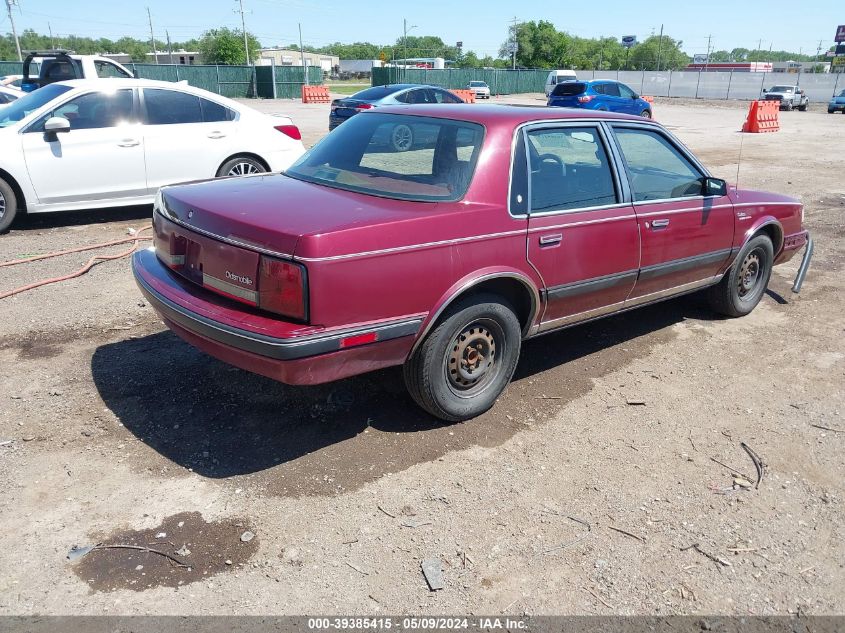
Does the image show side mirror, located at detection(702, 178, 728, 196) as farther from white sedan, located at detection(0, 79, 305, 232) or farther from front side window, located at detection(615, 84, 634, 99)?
front side window, located at detection(615, 84, 634, 99)

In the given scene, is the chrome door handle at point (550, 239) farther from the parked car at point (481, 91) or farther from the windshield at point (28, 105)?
the parked car at point (481, 91)

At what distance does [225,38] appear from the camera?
3410 inches

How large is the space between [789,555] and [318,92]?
40665 millimetres

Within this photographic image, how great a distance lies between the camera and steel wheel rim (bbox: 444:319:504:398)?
3789 mm

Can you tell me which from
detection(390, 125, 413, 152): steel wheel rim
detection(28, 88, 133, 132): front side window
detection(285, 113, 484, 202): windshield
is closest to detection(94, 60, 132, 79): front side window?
detection(28, 88, 133, 132): front side window

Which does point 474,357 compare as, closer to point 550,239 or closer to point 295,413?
point 550,239

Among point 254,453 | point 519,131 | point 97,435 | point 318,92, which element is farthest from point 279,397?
point 318,92

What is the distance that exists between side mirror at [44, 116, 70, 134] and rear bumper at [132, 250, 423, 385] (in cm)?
485

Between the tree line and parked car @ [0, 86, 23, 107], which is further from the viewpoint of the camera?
the tree line

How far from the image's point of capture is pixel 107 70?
14094 millimetres

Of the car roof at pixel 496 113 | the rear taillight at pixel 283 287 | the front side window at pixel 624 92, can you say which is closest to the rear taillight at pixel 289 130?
the car roof at pixel 496 113

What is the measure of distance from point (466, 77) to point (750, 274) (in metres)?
51.7

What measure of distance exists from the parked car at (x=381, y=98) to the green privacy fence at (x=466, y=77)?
2979 cm

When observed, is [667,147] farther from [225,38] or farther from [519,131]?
[225,38]
